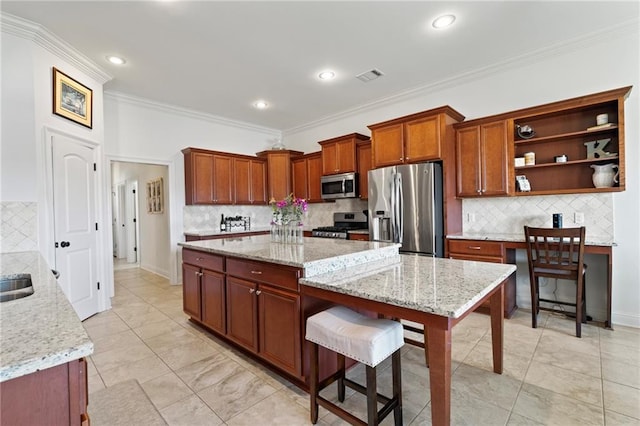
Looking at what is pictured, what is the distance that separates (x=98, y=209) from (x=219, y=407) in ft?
10.1

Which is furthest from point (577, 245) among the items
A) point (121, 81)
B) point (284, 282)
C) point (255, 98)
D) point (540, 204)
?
point (121, 81)

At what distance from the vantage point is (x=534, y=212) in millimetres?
3453

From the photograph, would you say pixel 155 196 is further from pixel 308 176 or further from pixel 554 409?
pixel 554 409

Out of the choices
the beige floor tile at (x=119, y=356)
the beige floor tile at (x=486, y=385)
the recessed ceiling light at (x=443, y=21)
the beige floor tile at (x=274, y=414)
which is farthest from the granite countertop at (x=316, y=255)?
the recessed ceiling light at (x=443, y=21)

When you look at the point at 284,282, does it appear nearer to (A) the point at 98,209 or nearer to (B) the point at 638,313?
(A) the point at 98,209

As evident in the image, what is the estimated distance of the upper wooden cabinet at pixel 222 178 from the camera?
490cm

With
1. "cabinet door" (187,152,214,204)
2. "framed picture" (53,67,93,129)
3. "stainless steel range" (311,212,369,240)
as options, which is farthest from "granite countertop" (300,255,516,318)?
"cabinet door" (187,152,214,204)

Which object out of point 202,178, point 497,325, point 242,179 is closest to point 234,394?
point 497,325

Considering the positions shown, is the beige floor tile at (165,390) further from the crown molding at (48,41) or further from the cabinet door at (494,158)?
the cabinet door at (494,158)

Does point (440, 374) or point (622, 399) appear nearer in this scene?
point (440, 374)

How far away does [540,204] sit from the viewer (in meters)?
3.42

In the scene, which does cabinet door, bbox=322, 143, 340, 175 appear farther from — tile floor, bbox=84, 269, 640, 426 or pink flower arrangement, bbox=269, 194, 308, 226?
tile floor, bbox=84, 269, 640, 426

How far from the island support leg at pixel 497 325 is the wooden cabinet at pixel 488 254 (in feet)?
4.34

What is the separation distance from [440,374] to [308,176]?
4.70 meters
